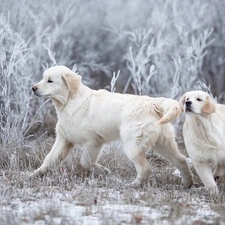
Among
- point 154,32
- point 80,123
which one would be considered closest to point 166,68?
point 154,32

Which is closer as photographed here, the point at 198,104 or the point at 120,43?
the point at 198,104

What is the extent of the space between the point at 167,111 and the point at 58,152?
150 centimetres

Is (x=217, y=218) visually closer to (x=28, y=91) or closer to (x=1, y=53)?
(x=1, y=53)

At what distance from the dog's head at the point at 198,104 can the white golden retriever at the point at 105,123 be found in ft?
0.54

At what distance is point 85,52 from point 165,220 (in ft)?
41.0

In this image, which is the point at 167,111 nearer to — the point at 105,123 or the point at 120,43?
the point at 105,123

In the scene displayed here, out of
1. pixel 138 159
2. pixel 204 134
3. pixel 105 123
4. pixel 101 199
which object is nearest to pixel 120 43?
pixel 105 123

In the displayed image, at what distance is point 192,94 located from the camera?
638 centimetres

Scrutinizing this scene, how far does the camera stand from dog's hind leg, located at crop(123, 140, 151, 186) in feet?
21.7

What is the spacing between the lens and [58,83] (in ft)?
23.5

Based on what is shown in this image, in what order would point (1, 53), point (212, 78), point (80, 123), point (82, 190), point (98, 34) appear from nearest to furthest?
point (82, 190)
point (80, 123)
point (1, 53)
point (212, 78)
point (98, 34)

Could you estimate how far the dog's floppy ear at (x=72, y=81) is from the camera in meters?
7.13

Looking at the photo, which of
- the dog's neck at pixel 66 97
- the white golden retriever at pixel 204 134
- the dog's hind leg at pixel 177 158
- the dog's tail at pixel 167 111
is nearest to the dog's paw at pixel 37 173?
the dog's neck at pixel 66 97

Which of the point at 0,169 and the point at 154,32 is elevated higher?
the point at 154,32
